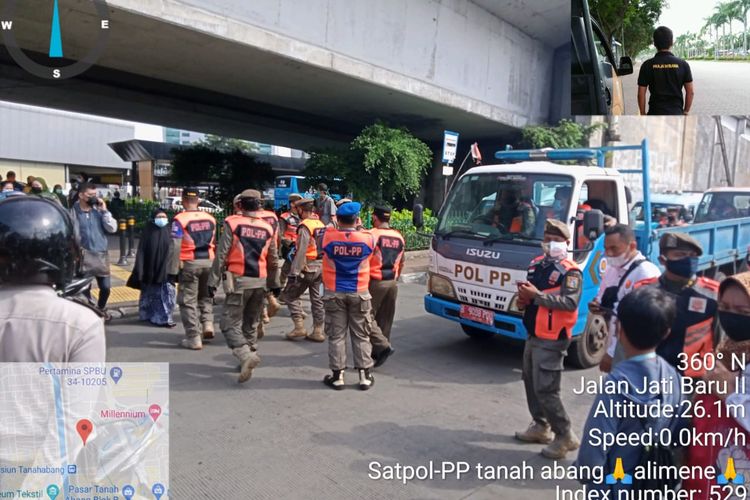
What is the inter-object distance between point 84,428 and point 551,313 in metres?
2.96

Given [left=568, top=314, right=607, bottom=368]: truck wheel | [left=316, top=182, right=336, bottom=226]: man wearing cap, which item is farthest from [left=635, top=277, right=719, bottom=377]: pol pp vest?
[left=316, top=182, right=336, bottom=226]: man wearing cap

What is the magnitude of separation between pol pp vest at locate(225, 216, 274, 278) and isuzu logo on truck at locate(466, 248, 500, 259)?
7.29 feet

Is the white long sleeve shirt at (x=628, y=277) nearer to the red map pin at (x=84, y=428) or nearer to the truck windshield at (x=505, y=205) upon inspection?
the truck windshield at (x=505, y=205)

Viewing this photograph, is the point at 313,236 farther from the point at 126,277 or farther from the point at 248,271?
the point at 126,277

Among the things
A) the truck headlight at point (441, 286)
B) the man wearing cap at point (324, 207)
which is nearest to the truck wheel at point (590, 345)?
the truck headlight at point (441, 286)

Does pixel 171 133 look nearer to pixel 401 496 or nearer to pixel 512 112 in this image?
pixel 512 112

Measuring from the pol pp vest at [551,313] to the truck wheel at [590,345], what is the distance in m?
2.08

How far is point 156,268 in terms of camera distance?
7.09 meters

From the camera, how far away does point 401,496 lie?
334 cm

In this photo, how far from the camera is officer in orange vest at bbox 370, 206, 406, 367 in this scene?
18.7 ft

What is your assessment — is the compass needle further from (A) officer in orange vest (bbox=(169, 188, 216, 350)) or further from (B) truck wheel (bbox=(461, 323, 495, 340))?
(B) truck wheel (bbox=(461, 323, 495, 340))

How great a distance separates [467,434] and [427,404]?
25.0 inches

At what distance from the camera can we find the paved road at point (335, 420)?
136 inches

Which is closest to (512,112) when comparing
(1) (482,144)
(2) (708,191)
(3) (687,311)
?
(1) (482,144)
